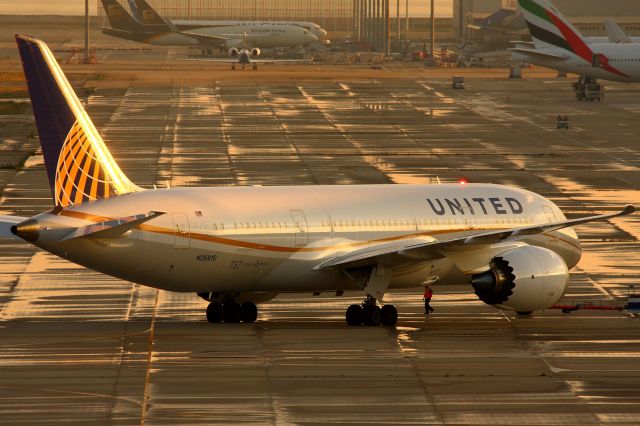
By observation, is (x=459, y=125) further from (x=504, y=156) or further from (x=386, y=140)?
(x=504, y=156)

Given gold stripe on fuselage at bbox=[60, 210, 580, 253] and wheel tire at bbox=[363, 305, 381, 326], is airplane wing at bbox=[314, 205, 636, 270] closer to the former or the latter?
gold stripe on fuselage at bbox=[60, 210, 580, 253]

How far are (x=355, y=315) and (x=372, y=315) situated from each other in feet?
1.61

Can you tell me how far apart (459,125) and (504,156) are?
22.2 metres

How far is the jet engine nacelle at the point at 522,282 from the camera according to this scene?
42438mm

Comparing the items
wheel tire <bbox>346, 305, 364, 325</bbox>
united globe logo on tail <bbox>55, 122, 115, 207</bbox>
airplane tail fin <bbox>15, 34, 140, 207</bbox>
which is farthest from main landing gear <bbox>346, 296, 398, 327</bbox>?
united globe logo on tail <bbox>55, 122, 115, 207</bbox>

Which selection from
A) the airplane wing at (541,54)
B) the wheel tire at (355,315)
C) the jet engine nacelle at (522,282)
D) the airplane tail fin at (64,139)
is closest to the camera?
the airplane tail fin at (64,139)

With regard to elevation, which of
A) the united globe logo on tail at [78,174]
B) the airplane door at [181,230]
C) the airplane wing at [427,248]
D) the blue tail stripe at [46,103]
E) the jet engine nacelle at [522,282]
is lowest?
the jet engine nacelle at [522,282]

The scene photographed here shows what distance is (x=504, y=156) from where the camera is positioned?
3730 inches

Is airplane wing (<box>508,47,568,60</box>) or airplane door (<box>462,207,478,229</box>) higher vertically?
airplane wing (<box>508,47,568,60</box>)

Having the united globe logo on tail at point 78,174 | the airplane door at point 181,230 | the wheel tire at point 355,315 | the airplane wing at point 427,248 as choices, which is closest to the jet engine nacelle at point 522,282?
the airplane wing at point 427,248

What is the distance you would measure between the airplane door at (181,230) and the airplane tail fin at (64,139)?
6.03 feet

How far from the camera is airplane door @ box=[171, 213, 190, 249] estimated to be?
40625 millimetres

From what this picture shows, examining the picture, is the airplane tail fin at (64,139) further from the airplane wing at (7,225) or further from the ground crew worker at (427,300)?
the ground crew worker at (427,300)

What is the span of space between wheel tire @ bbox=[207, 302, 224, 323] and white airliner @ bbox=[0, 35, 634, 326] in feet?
0.09
